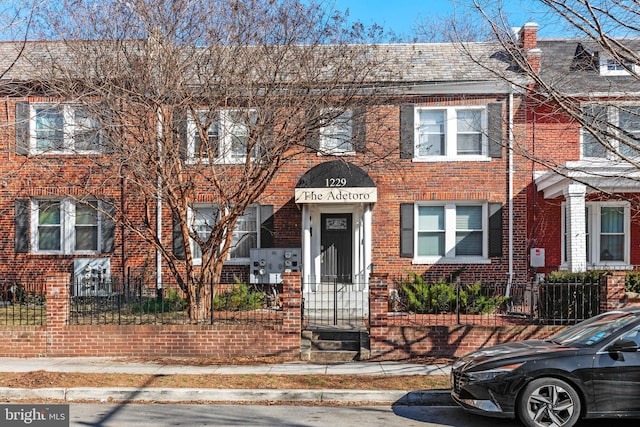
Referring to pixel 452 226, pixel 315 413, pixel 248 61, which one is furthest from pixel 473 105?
pixel 315 413

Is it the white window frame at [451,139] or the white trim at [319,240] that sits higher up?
the white window frame at [451,139]

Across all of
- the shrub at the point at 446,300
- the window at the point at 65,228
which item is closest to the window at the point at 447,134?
the shrub at the point at 446,300

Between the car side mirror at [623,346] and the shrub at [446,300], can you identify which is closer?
the car side mirror at [623,346]

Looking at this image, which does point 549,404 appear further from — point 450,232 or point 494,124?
point 494,124

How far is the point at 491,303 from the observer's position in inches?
572

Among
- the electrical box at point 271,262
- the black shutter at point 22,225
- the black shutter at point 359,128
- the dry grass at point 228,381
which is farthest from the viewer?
the black shutter at point 22,225

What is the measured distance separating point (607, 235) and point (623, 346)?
11.5m

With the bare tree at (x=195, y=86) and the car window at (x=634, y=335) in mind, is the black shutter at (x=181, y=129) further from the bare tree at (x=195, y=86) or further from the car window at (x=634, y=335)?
the car window at (x=634, y=335)

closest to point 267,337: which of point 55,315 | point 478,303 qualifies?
point 55,315

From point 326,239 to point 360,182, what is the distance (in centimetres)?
229

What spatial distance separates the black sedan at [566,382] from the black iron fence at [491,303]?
4.31 meters

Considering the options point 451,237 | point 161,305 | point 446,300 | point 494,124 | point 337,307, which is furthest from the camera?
point 451,237

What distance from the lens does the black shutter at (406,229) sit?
→ 18.0m

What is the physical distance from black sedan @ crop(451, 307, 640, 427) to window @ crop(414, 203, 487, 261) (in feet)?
32.5
